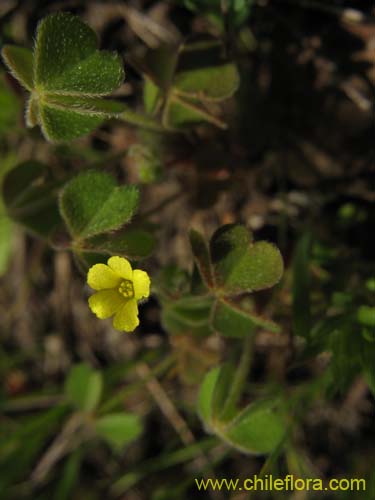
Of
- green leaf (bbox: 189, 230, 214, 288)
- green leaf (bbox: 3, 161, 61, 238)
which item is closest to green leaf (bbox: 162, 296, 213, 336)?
green leaf (bbox: 189, 230, 214, 288)

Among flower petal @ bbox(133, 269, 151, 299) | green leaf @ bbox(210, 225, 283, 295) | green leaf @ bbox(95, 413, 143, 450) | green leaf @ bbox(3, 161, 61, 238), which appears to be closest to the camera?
flower petal @ bbox(133, 269, 151, 299)

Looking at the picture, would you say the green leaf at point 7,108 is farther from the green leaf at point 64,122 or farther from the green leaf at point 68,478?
the green leaf at point 68,478

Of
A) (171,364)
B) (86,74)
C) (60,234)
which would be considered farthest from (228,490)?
(86,74)

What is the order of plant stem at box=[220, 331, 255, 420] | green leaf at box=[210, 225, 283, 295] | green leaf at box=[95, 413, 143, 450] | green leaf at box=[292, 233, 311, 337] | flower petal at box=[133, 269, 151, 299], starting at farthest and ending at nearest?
green leaf at box=[95, 413, 143, 450] < plant stem at box=[220, 331, 255, 420] < green leaf at box=[292, 233, 311, 337] < green leaf at box=[210, 225, 283, 295] < flower petal at box=[133, 269, 151, 299]

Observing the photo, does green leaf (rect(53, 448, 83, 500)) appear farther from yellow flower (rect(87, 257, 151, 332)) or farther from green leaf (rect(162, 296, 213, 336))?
yellow flower (rect(87, 257, 151, 332))

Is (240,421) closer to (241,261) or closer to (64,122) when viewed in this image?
(241,261)

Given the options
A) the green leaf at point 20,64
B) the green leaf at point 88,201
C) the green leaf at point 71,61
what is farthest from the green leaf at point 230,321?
the green leaf at point 20,64

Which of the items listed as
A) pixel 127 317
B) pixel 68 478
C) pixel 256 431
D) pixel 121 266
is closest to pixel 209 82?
pixel 121 266

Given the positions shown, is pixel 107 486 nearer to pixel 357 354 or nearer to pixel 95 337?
pixel 95 337
